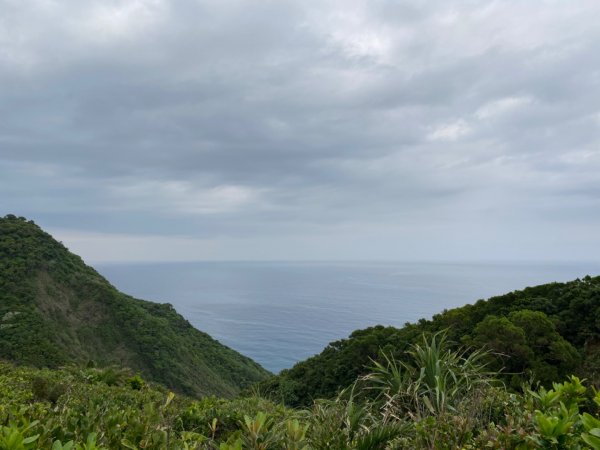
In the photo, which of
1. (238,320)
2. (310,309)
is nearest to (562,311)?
(238,320)

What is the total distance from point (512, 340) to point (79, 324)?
4563 cm

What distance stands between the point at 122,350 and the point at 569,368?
43.9m

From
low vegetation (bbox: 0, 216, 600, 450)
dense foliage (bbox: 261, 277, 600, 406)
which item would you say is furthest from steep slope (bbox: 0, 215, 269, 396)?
dense foliage (bbox: 261, 277, 600, 406)

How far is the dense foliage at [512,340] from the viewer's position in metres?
14.8

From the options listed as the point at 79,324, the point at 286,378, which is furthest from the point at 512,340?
the point at 79,324

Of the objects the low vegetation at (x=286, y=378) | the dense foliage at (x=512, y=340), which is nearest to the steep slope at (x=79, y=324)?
the low vegetation at (x=286, y=378)

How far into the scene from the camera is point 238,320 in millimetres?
148625

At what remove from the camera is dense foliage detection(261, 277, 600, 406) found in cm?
1476

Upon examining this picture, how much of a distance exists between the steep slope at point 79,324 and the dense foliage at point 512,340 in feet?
72.5

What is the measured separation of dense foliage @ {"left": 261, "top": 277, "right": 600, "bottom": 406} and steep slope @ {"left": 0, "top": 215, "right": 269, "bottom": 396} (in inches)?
870

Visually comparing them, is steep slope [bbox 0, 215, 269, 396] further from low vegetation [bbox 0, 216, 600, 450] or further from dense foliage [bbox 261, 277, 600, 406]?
dense foliage [bbox 261, 277, 600, 406]

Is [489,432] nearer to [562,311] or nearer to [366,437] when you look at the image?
[366,437]

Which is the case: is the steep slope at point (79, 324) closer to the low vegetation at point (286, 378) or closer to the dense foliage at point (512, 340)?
the low vegetation at point (286, 378)

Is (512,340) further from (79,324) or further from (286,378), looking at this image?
(79,324)
